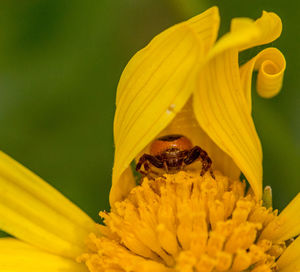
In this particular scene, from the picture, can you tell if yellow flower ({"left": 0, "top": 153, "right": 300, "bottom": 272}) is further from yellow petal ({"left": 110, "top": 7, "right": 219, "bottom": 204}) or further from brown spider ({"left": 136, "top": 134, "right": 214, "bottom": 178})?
yellow petal ({"left": 110, "top": 7, "right": 219, "bottom": 204})

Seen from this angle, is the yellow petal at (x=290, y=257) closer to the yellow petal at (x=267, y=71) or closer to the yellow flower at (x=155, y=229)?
the yellow flower at (x=155, y=229)

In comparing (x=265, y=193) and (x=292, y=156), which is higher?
(x=292, y=156)

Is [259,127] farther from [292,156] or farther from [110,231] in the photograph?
[110,231]

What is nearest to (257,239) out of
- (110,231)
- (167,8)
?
(110,231)

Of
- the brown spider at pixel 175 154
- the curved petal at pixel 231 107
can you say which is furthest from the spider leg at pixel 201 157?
the curved petal at pixel 231 107

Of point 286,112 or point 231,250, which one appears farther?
point 286,112

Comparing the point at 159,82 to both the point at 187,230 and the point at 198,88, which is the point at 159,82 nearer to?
the point at 198,88

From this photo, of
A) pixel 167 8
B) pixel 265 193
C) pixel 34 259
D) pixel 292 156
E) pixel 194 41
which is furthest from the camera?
pixel 167 8
